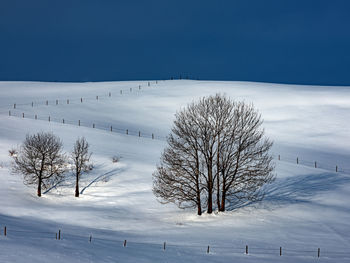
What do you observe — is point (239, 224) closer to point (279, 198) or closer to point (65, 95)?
point (279, 198)

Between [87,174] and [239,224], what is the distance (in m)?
18.7

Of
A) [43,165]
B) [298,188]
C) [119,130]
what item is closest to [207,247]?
[298,188]

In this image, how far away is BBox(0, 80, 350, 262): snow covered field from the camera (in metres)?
26.1

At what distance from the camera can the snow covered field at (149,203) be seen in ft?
85.6

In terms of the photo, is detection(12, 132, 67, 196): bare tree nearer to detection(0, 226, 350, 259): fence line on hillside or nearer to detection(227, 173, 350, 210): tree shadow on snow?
detection(0, 226, 350, 259): fence line on hillside

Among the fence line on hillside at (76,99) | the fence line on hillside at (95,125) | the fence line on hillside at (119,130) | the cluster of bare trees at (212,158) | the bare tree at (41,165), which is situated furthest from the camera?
the fence line on hillside at (76,99)

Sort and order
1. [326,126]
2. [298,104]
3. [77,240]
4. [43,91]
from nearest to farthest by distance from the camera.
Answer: [77,240], [326,126], [298,104], [43,91]

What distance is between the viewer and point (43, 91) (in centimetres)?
9975

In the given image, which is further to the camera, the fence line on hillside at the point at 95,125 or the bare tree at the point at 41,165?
the fence line on hillside at the point at 95,125

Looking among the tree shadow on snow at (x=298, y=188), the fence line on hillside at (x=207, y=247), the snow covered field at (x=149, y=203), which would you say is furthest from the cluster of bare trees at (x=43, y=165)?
the tree shadow on snow at (x=298, y=188)

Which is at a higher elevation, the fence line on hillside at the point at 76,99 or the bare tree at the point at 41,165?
the fence line on hillside at the point at 76,99

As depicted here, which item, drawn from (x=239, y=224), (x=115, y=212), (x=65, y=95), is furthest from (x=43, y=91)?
(x=239, y=224)

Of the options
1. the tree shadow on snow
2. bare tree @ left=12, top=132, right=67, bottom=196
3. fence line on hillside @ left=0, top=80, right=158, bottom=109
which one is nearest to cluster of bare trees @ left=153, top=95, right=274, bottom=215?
the tree shadow on snow

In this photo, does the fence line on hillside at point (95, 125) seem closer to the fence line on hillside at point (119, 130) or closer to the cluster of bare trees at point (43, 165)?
the fence line on hillside at point (119, 130)
